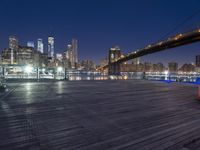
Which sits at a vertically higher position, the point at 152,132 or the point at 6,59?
the point at 6,59

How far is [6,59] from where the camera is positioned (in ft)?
362

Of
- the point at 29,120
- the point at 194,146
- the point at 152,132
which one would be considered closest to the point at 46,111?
the point at 29,120

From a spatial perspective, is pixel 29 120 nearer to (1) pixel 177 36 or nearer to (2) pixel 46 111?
(2) pixel 46 111

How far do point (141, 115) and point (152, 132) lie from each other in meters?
0.99

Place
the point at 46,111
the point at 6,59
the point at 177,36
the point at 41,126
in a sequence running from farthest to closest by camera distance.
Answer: the point at 6,59 → the point at 177,36 → the point at 46,111 → the point at 41,126

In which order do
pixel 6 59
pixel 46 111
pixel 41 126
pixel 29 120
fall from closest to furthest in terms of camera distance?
1. pixel 41 126
2. pixel 29 120
3. pixel 46 111
4. pixel 6 59

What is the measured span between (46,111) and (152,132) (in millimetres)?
2230

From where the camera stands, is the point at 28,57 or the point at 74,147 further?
the point at 28,57

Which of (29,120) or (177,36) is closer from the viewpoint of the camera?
(29,120)

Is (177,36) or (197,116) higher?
(177,36)

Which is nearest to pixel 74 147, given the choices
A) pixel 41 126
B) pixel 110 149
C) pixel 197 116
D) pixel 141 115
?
pixel 110 149

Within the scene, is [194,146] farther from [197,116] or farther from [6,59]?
[6,59]

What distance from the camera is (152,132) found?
278cm

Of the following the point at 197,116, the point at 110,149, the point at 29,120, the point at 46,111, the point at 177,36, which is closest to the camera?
the point at 110,149
